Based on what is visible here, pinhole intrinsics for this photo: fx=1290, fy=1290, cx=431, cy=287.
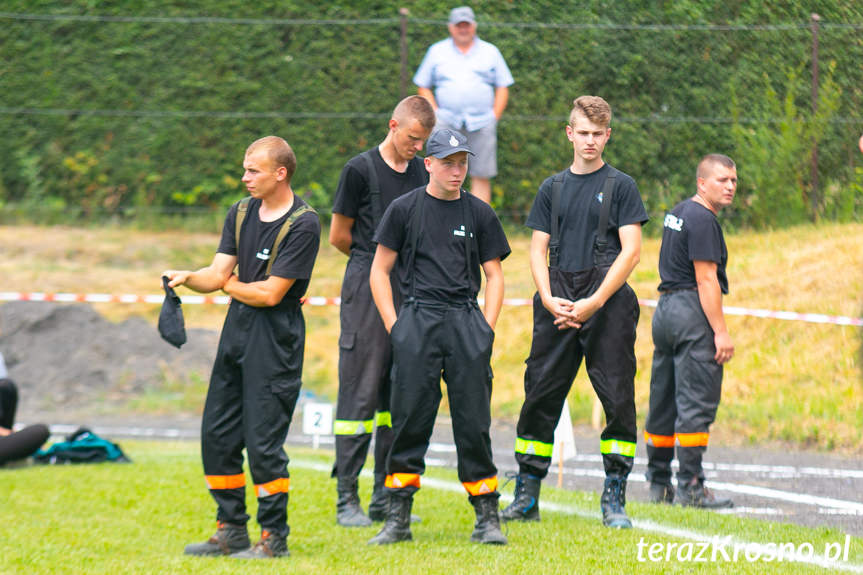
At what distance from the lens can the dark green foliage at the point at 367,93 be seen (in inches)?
599

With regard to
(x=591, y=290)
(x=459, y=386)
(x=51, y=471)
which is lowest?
(x=51, y=471)

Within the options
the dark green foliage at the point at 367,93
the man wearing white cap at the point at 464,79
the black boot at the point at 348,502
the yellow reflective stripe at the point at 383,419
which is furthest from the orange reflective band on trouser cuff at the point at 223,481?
the dark green foliage at the point at 367,93

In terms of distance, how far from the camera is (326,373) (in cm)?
1389

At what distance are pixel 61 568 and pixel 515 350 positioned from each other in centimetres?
783

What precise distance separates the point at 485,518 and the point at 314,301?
6.64 m

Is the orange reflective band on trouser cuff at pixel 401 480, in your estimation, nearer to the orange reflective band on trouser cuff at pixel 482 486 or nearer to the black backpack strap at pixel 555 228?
the orange reflective band on trouser cuff at pixel 482 486

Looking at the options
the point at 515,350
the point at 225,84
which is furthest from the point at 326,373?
the point at 225,84

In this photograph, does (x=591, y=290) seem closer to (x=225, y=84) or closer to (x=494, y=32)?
(x=494, y=32)

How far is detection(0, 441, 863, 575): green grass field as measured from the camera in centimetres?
616

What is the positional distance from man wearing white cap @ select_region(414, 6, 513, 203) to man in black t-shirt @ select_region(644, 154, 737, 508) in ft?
17.1

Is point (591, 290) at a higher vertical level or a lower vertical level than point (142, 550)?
higher

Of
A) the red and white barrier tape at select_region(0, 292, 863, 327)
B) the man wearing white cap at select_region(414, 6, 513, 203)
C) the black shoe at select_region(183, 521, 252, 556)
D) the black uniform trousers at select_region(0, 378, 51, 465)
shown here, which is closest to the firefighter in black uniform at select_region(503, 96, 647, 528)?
the black shoe at select_region(183, 521, 252, 556)

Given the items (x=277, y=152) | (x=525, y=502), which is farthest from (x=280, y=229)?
(x=525, y=502)

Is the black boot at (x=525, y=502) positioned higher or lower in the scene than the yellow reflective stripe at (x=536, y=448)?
lower
